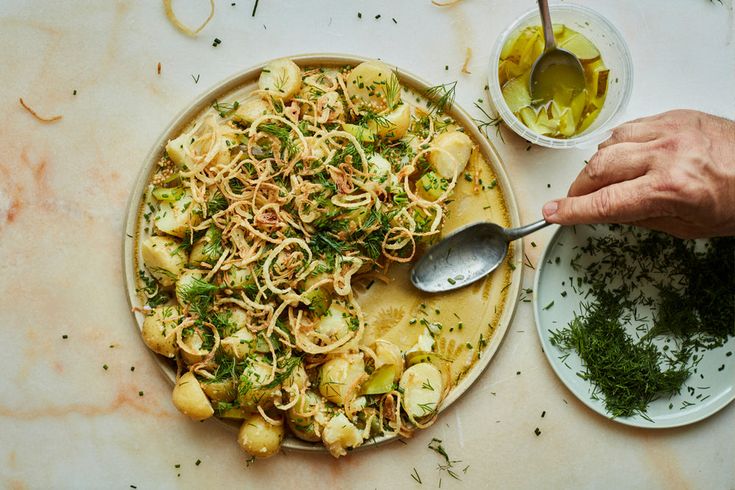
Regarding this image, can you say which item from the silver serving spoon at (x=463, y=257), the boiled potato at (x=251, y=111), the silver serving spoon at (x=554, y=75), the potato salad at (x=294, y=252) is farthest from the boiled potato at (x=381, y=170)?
the silver serving spoon at (x=554, y=75)

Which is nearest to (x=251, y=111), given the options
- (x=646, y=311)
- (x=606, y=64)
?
(x=606, y=64)

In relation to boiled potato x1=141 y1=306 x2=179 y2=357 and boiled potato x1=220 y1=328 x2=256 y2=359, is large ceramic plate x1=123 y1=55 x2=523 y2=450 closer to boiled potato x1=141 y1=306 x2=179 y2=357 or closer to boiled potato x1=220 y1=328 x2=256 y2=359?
boiled potato x1=141 y1=306 x2=179 y2=357

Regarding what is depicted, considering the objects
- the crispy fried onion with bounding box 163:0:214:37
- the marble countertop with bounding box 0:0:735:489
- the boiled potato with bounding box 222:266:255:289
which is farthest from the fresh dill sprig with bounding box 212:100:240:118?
the boiled potato with bounding box 222:266:255:289

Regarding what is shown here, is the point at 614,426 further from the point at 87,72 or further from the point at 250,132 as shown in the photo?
the point at 87,72

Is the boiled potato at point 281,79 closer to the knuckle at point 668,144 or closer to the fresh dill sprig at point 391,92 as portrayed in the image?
the fresh dill sprig at point 391,92

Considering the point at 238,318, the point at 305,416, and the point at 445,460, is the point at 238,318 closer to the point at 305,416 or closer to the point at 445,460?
the point at 305,416

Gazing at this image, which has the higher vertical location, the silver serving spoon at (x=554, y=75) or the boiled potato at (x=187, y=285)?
the silver serving spoon at (x=554, y=75)

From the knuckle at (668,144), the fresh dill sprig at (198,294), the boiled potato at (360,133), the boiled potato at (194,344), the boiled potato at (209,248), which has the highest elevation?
the knuckle at (668,144)
